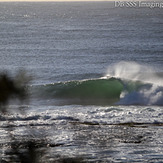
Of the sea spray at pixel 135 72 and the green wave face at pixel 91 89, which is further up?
the sea spray at pixel 135 72

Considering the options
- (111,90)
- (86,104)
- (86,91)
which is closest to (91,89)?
(86,91)

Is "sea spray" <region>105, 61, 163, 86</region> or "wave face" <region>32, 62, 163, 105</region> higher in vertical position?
"sea spray" <region>105, 61, 163, 86</region>

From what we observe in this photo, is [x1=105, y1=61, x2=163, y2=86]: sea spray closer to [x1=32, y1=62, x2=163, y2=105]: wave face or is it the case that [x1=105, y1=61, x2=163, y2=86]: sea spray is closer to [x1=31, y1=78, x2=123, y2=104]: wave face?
[x1=32, y1=62, x2=163, y2=105]: wave face

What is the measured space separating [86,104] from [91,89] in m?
4.37

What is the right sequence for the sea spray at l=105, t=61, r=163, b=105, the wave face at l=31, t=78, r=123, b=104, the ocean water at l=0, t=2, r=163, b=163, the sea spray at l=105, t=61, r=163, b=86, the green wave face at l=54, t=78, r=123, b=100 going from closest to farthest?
the ocean water at l=0, t=2, r=163, b=163
the sea spray at l=105, t=61, r=163, b=105
the wave face at l=31, t=78, r=123, b=104
the green wave face at l=54, t=78, r=123, b=100
the sea spray at l=105, t=61, r=163, b=86

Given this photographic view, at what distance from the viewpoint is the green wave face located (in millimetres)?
27625

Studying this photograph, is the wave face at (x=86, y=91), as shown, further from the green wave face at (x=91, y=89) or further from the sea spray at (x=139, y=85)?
the sea spray at (x=139, y=85)

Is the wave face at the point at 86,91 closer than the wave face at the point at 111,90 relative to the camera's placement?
No

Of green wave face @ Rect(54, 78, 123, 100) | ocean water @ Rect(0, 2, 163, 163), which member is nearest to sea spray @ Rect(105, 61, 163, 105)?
ocean water @ Rect(0, 2, 163, 163)

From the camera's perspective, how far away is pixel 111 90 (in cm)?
2853

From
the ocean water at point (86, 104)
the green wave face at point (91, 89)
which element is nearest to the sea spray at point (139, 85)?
the ocean water at point (86, 104)

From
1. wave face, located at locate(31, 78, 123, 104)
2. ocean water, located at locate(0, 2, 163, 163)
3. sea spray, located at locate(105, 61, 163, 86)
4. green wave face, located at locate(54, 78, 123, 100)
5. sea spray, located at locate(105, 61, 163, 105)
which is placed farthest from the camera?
sea spray, located at locate(105, 61, 163, 86)

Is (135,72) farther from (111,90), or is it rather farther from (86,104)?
(86,104)

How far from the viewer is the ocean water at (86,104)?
48.7ft
